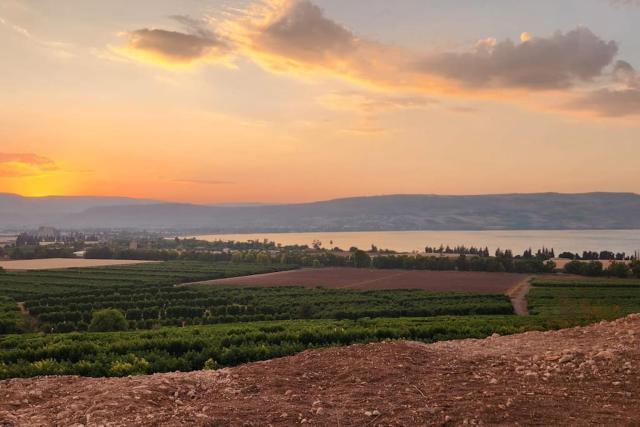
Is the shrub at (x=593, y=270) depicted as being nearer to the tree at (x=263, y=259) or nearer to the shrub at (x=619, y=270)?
the shrub at (x=619, y=270)

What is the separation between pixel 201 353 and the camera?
1700 centimetres

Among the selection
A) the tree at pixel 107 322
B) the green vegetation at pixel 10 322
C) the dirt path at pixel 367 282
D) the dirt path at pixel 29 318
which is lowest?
the dirt path at pixel 29 318

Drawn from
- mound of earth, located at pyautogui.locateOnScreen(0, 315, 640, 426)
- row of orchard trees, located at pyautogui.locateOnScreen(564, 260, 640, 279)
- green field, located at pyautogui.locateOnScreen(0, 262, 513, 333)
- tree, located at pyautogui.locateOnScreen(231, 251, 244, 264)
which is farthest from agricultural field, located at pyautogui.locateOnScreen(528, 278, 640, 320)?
tree, located at pyautogui.locateOnScreen(231, 251, 244, 264)

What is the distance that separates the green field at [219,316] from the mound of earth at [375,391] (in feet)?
11.7

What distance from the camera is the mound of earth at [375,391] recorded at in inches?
364

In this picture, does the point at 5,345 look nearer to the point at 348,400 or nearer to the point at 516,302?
the point at 348,400

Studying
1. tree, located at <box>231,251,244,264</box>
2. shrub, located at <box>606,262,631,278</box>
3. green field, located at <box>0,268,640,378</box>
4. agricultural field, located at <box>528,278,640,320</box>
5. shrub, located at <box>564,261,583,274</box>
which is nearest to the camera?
green field, located at <box>0,268,640,378</box>

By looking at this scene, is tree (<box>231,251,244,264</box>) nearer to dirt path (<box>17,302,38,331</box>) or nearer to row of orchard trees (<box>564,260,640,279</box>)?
dirt path (<box>17,302,38,331</box>)

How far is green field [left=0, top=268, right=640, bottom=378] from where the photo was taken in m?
17.0

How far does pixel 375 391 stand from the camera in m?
10.8

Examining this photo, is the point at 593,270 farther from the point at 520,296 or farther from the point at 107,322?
the point at 107,322

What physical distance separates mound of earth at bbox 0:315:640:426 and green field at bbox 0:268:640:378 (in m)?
3.58

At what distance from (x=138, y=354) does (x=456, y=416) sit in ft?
39.9

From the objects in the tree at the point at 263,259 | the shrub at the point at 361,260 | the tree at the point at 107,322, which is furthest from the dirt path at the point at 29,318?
the shrub at the point at 361,260
